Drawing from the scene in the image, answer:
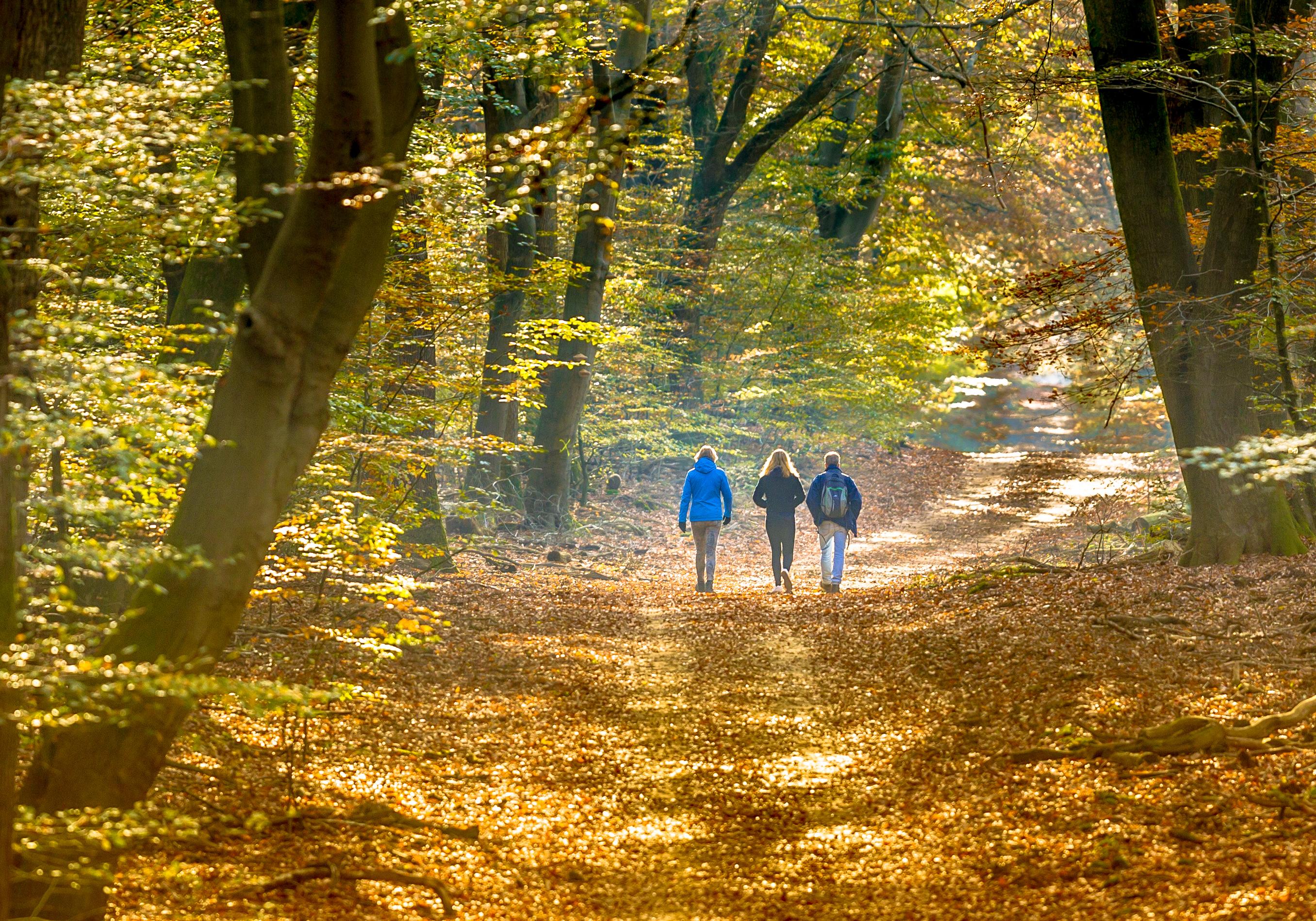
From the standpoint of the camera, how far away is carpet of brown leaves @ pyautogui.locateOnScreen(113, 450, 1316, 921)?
4625 millimetres

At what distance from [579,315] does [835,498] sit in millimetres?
5372

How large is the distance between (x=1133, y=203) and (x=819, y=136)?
1436 cm

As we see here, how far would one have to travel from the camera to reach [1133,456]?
1202 inches

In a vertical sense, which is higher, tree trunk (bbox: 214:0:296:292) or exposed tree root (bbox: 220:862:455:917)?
tree trunk (bbox: 214:0:296:292)

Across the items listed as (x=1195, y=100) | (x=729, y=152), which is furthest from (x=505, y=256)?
(x=729, y=152)

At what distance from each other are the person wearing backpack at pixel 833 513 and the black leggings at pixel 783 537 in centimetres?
44

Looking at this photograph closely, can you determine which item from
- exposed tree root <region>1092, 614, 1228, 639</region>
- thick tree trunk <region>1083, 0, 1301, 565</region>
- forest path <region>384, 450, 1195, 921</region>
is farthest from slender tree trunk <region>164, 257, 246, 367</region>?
thick tree trunk <region>1083, 0, 1301, 565</region>

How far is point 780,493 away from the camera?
13.1 meters

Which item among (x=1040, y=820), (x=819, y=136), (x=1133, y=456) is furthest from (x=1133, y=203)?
(x=1133, y=456)

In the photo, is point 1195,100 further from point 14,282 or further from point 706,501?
point 14,282

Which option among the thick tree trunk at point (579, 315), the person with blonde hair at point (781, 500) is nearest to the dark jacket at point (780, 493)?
the person with blonde hair at point (781, 500)

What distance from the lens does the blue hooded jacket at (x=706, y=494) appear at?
1286cm

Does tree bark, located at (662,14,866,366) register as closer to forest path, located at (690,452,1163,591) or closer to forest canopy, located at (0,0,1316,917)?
forest canopy, located at (0,0,1316,917)

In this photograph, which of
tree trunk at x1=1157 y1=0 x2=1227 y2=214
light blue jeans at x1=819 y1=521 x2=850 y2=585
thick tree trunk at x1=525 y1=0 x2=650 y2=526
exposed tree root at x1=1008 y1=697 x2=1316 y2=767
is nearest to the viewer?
exposed tree root at x1=1008 y1=697 x2=1316 y2=767
